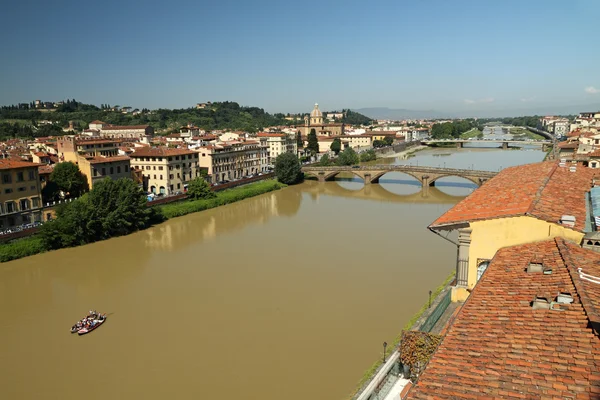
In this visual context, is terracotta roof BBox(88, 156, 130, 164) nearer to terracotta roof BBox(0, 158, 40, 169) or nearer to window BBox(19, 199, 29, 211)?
terracotta roof BBox(0, 158, 40, 169)

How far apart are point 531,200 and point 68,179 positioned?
22525 mm

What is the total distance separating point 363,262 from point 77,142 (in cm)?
1995

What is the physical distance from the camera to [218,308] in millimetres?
11906

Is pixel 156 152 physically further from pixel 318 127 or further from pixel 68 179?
pixel 318 127

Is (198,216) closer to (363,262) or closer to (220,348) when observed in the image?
(363,262)

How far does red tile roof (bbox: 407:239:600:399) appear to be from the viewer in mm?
3150

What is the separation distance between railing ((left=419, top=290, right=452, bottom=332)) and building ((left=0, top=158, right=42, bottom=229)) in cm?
1900

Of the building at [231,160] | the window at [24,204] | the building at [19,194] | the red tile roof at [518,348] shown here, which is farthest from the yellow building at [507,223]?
the building at [231,160]

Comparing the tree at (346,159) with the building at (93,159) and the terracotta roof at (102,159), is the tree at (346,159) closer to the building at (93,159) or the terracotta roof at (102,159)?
the building at (93,159)

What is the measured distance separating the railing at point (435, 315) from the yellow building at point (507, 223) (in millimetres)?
135

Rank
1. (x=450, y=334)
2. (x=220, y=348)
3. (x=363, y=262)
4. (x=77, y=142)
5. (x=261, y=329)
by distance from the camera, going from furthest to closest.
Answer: (x=77, y=142)
(x=363, y=262)
(x=261, y=329)
(x=220, y=348)
(x=450, y=334)

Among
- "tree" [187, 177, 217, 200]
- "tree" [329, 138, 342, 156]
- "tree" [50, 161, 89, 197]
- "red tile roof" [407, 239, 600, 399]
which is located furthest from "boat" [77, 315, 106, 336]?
"tree" [329, 138, 342, 156]

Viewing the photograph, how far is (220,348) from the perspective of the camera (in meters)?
9.80

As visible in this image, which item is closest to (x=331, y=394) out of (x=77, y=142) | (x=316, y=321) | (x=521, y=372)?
(x=316, y=321)
